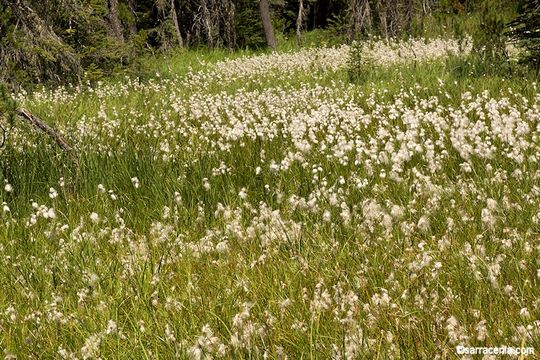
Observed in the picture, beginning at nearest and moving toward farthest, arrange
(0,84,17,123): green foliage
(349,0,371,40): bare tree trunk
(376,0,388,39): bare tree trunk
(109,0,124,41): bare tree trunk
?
(0,84,17,123): green foliage, (109,0,124,41): bare tree trunk, (349,0,371,40): bare tree trunk, (376,0,388,39): bare tree trunk

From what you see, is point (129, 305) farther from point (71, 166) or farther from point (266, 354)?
point (71, 166)

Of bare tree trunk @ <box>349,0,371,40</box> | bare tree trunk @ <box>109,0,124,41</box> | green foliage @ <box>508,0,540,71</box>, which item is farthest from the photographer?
bare tree trunk @ <box>349,0,371,40</box>

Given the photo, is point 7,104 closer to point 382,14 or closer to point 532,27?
point 532,27

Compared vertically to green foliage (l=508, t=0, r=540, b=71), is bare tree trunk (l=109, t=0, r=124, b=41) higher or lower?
higher

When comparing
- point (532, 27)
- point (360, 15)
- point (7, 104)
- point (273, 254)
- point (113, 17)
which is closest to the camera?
point (273, 254)

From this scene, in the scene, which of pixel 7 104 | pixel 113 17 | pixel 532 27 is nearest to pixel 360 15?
pixel 113 17

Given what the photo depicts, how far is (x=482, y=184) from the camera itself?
427 centimetres

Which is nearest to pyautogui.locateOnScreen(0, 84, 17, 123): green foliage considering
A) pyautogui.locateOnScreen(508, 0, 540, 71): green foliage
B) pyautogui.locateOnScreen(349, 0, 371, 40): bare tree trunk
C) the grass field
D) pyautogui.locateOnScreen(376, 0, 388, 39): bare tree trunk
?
the grass field

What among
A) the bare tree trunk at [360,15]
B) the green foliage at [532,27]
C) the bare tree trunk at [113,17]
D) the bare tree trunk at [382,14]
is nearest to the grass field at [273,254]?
the green foliage at [532,27]

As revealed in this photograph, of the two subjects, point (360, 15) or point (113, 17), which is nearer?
point (113, 17)

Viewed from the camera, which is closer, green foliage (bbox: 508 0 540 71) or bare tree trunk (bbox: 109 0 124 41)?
green foliage (bbox: 508 0 540 71)

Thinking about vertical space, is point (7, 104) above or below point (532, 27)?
below

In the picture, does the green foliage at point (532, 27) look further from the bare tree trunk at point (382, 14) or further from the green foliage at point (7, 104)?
the bare tree trunk at point (382, 14)

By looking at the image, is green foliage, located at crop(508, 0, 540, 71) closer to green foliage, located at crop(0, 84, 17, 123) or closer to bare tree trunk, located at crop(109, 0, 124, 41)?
green foliage, located at crop(0, 84, 17, 123)
